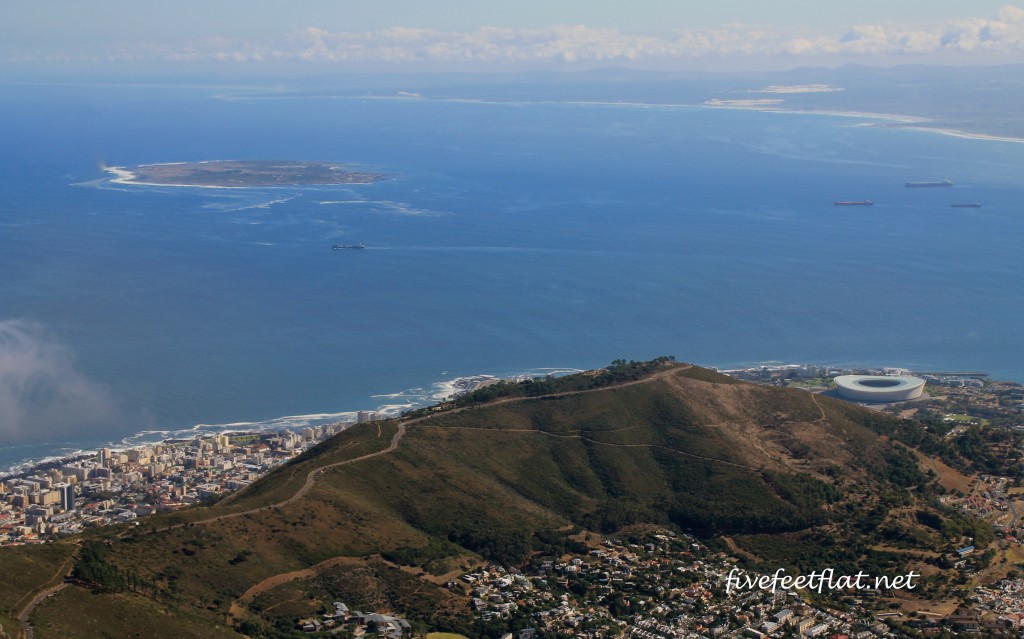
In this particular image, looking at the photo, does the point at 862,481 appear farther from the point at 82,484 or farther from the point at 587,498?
the point at 82,484

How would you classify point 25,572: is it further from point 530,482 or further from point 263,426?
point 263,426

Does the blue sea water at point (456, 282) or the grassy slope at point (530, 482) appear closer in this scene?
the grassy slope at point (530, 482)

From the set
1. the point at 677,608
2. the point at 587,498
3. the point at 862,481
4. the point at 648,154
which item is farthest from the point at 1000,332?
the point at 648,154

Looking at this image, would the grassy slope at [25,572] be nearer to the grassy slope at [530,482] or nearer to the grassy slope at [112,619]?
the grassy slope at [112,619]

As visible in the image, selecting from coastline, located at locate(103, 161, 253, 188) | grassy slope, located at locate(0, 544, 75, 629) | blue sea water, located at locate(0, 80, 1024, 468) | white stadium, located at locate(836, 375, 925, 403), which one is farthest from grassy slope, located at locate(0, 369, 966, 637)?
coastline, located at locate(103, 161, 253, 188)

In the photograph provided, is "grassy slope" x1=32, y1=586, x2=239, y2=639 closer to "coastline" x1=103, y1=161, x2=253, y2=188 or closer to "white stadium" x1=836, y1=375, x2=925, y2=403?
"white stadium" x1=836, y1=375, x2=925, y2=403

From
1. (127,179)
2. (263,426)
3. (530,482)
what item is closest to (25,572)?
(530,482)

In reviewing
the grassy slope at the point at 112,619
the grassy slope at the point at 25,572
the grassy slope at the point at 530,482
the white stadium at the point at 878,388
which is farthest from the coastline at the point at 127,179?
the grassy slope at the point at 112,619
